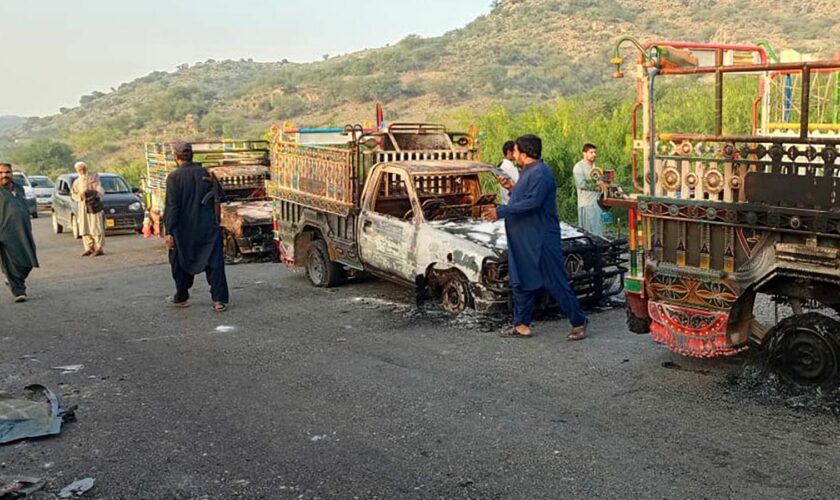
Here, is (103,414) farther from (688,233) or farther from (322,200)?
(322,200)

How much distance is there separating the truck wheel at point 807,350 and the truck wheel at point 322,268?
6051mm

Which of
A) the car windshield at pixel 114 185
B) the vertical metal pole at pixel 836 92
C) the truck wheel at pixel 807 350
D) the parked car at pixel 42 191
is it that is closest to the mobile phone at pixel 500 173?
the truck wheel at pixel 807 350

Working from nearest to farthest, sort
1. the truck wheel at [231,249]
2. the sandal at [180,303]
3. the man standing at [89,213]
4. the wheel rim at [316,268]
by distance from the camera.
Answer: the sandal at [180,303] < the wheel rim at [316,268] < the truck wheel at [231,249] < the man standing at [89,213]

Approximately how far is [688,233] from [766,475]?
2.14 m

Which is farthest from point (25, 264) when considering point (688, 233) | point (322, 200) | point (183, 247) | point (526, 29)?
point (526, 29)

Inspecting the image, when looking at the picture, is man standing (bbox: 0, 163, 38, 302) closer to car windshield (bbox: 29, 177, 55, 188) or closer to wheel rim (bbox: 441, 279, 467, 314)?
wheel rim (bbox: 441, 279, 467, 314)

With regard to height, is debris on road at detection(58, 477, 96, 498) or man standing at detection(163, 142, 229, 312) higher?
man standing at detection(163, 142, 229, 312)

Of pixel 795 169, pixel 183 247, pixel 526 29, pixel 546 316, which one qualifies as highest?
pixel 526 29

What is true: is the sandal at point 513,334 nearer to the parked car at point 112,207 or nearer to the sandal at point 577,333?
the sandal at point 577,333

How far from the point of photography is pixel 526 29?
2405 inches

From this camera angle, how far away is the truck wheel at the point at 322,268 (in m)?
11.1

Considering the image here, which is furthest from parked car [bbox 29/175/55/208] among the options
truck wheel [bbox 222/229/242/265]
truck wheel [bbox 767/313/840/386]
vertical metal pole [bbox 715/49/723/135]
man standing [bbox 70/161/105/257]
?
truck wheel [bbox 767/313/840/386]

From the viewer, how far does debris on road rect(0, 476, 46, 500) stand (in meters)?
4.73

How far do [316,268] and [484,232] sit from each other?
9.72ft
